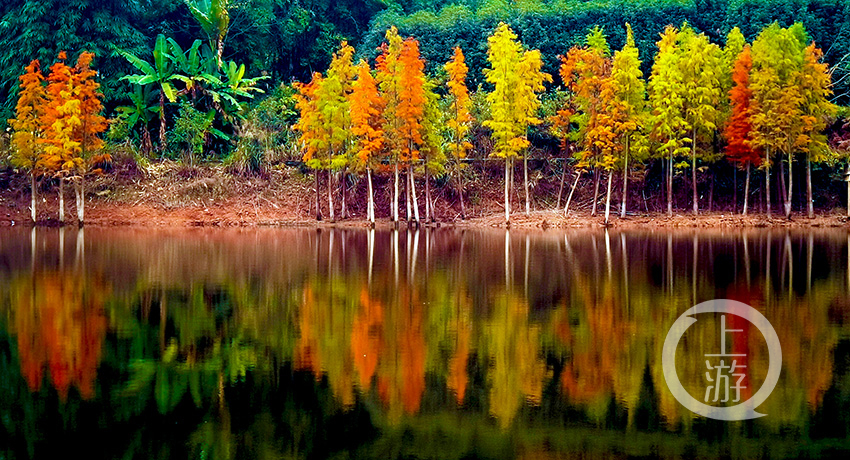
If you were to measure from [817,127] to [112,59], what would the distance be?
33.8 m

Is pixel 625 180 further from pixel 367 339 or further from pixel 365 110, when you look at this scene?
pixel 367 339

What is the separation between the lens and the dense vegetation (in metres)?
39.2

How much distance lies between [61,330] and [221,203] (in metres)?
30.1

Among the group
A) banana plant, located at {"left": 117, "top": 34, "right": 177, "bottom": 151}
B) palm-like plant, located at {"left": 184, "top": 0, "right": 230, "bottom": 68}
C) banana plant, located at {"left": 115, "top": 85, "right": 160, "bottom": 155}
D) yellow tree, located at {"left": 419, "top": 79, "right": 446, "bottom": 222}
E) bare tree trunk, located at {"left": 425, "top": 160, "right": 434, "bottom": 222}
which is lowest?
bare tree trunk, located at {"left": 425, "top": 160, "right": 434, "bottom": 222}

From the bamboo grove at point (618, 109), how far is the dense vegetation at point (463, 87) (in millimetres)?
87

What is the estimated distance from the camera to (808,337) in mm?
13617

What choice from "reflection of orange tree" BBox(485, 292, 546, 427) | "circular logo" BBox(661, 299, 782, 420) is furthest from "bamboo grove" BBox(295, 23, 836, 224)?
"circular logo" BBox(661, 299, 782, 420)

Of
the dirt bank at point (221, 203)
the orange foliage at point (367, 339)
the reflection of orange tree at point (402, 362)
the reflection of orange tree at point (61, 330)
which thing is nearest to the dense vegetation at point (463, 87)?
the dirt bank at point (221, 203)

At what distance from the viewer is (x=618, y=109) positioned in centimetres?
3934

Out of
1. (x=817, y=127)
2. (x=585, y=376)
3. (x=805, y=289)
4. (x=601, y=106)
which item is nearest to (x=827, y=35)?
(x=817, y=127)

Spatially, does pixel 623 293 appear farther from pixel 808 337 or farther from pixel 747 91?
pixel 747 91

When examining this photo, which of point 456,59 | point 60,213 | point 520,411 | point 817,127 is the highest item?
point 456,59

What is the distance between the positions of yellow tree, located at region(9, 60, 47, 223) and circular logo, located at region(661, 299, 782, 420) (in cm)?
3314

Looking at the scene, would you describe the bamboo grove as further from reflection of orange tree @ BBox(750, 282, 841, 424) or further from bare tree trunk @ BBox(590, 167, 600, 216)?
reflection of orange tree @ BBox(750, 282, 841, 424)
